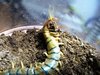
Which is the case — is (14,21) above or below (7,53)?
above

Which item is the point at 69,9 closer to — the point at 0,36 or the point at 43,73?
the point at 0,36

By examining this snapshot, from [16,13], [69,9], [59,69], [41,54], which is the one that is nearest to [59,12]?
[69,9]

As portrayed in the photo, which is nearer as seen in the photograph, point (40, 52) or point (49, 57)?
point (49, 57)

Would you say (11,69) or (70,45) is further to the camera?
(70,45)
